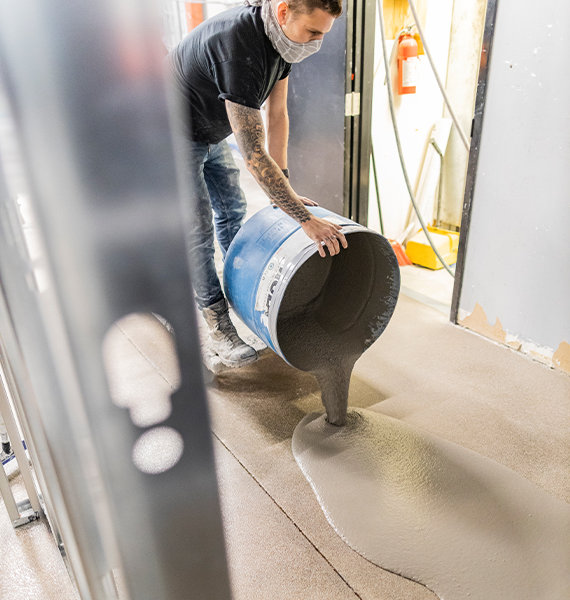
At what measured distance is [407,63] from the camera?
3111 millimetres

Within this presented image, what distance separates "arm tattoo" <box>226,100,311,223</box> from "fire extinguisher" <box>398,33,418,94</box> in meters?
1.84

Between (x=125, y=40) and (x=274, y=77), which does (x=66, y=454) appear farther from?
(x=274, y=77)

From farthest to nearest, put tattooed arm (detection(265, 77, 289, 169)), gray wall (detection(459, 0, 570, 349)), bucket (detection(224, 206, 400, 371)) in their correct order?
1. tattooed arm (detection(265, 77, 289, 169))
2. gray wall (detection(459, 0, 570, 349))
3. bucket (detection(224, 206, 400, 371))

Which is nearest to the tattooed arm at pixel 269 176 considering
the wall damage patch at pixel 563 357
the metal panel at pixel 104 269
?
the wall damage patch at pixel 563 357

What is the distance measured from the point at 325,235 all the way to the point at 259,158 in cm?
35

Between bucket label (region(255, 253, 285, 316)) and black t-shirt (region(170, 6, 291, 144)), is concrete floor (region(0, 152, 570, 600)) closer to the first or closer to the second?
bucket label (region(255, 253, 285, 316))

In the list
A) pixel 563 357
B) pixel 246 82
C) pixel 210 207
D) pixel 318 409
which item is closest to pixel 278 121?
pixel 210 207

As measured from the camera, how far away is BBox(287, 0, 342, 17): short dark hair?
1.59 meters

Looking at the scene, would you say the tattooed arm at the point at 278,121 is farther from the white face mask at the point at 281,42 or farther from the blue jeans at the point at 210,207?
the white face mask at the point at 281,42

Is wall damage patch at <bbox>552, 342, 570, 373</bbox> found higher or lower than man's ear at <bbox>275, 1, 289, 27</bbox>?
lower

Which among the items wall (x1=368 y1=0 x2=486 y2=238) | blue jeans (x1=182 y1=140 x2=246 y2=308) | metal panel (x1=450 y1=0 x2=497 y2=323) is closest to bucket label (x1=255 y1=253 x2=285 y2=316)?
blue jeans (x1=182 y1=140 x2=246 y2=308)

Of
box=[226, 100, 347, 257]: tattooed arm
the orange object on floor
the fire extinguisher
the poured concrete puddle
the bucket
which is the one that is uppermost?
the fire extinguisher

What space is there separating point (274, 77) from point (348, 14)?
1117mm

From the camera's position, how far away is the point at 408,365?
2.25m
